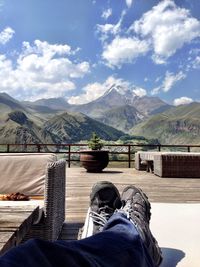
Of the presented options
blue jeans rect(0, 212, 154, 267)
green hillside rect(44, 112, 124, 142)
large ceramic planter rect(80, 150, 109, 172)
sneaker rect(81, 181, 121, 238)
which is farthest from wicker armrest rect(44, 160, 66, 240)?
green hillside rect(44, 112, 124, 142)

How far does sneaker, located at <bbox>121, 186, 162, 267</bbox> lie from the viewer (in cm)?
122

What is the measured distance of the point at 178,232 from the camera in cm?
180

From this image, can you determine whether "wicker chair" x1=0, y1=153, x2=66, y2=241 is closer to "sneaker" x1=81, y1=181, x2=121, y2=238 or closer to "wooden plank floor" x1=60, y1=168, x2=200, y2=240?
"wooden plank floor" x1=60, y1=168, x2=200, y2=240

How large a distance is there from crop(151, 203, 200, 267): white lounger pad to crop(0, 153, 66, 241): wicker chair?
686mm

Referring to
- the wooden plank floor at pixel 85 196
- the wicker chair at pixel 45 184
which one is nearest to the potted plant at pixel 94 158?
the wooden plank floor at pixel 85 196

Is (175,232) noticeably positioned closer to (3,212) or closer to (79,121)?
(3,212)

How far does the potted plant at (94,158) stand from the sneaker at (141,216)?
655cm

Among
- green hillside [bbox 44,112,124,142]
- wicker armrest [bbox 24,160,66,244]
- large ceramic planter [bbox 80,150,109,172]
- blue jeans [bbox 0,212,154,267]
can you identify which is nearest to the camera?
blue jeans [bbox 0,212,154,267]

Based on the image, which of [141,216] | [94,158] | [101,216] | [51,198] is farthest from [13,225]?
[94,158]

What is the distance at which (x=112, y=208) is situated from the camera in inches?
58.7

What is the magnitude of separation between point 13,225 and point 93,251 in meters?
0.57

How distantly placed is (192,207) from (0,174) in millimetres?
1676

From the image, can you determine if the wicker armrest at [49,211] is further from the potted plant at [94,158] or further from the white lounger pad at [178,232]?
the potted plant at [94,158]

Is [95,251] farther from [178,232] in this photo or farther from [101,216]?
[178,232]
